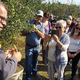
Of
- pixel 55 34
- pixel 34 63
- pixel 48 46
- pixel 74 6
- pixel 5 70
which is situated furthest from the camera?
pixel 74 6

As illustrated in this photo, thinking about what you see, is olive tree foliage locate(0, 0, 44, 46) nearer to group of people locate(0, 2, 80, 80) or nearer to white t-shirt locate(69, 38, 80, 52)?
group of people locate(0, 2, 80, 80)

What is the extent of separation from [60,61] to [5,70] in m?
1.57

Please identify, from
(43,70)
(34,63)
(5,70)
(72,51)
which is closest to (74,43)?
(72,51)

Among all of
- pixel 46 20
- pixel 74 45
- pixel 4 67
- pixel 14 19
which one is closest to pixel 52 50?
pixel 74 45

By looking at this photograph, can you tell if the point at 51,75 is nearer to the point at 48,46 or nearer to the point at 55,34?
the point at 48,46

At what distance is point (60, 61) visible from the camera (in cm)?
246

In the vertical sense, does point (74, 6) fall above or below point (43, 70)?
above

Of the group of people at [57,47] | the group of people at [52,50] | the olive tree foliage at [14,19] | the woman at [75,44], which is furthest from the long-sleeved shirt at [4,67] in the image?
the woman at [75,44]

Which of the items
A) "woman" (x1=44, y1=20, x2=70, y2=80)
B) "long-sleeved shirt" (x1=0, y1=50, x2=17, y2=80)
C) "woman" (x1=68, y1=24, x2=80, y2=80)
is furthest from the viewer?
"woman" (x1=68, y1=24, x2=80, y2=80)

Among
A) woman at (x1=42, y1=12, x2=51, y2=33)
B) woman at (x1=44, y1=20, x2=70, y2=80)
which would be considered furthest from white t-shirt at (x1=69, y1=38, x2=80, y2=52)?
woman at (x1=42, y1=12, x2=51, y2=33)

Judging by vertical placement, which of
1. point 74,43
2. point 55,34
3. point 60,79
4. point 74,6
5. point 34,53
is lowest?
point 60,79

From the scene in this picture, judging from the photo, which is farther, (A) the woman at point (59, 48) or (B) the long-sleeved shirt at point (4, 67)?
(A) the woman at point (59, 48)

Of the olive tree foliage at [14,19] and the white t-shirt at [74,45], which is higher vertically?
the olive tree foliage at [14,19]

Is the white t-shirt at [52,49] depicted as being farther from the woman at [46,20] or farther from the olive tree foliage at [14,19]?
the woman at [46,20]
